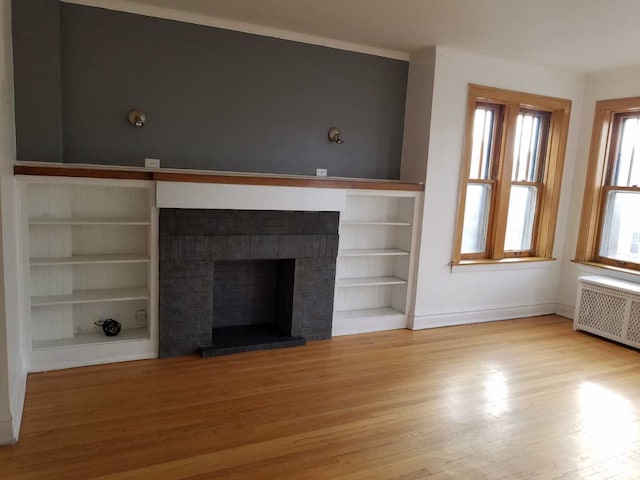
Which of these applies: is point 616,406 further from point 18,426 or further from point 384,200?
point 18,426

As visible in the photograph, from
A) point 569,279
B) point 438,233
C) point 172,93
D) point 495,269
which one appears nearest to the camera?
point 172,93

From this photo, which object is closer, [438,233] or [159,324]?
[159,324]

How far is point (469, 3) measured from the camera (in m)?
3.35

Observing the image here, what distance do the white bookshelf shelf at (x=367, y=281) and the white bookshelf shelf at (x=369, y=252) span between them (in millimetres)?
278

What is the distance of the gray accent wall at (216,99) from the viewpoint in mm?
3684

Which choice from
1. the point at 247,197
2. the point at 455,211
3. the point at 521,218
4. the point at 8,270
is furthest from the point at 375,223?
the point at 8,270

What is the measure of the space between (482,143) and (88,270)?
3958mm

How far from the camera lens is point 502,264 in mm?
5215

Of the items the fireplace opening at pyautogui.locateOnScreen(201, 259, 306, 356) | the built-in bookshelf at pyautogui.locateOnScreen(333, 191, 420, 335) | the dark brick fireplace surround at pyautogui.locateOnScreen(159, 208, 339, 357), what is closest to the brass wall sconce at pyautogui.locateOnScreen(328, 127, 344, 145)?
the built-in bookshelf at pyautogui.locateOnScreen(333, 191, 420, 335)

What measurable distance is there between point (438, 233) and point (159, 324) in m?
2.74

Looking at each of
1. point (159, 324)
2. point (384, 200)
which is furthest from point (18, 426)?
point (384, 200)

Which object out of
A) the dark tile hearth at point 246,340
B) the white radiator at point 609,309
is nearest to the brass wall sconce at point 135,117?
the dark tile hearth at point 246,340

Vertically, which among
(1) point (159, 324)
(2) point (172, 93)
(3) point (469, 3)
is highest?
(3) point (469, 3)

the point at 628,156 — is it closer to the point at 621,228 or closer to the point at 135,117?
the point at 621,228
